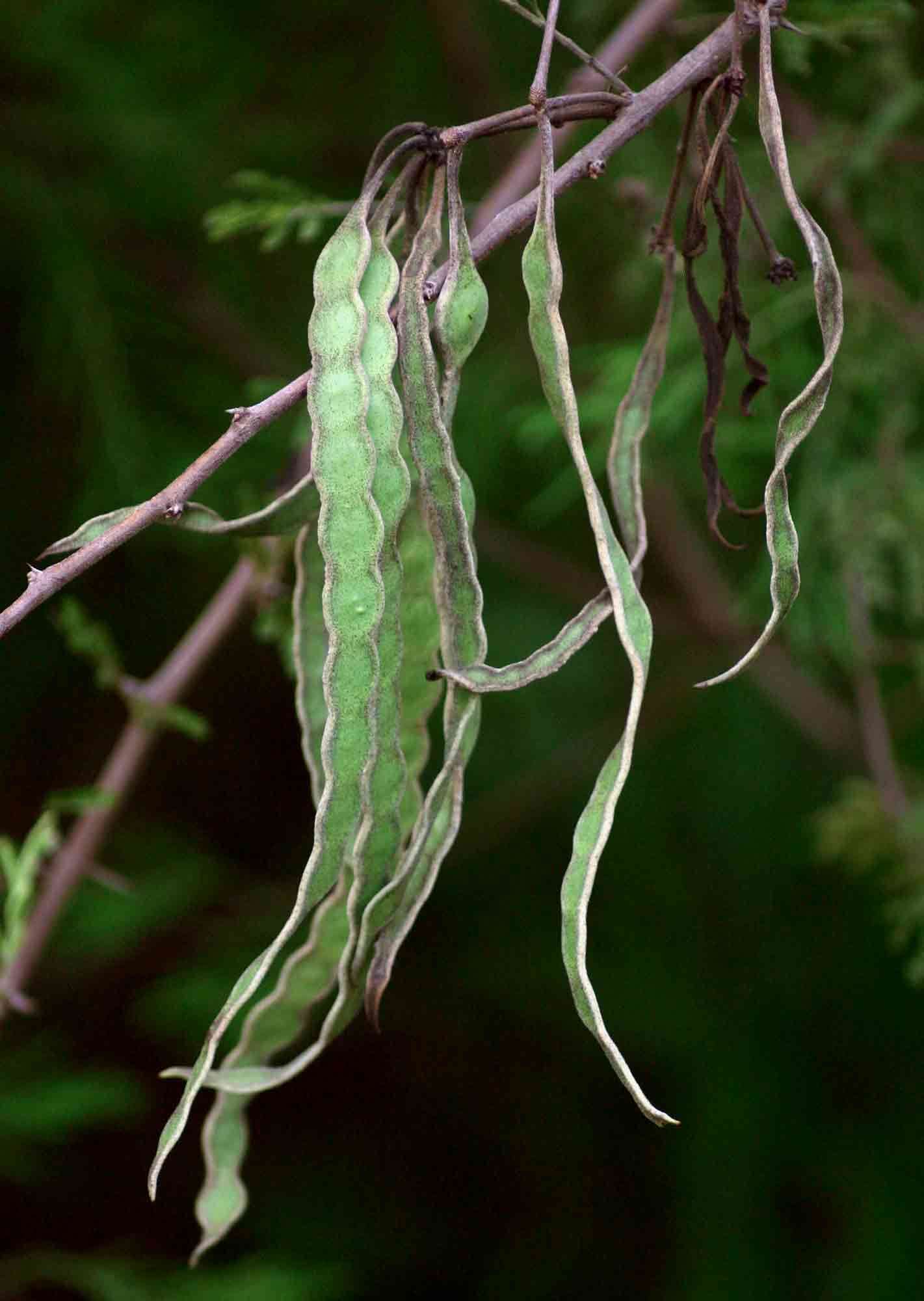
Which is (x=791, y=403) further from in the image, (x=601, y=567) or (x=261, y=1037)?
(x=261, y=1037)

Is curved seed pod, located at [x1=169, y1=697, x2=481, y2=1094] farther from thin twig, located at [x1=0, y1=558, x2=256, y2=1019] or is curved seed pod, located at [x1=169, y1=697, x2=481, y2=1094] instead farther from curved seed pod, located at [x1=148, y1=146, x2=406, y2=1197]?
thin twig, located at [x1=0, y1=558, x2=256, y2=1019]

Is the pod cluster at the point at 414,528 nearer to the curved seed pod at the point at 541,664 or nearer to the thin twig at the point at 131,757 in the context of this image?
the curved seed pod at the point at 541,664

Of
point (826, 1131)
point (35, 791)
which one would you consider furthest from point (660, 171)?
point (826, 1131)

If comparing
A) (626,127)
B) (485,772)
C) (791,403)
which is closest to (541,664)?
(791,403)

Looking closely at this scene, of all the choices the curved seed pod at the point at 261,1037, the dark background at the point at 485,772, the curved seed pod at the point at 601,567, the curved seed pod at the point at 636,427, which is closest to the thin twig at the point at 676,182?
the curved seed pod at the point at 636,427

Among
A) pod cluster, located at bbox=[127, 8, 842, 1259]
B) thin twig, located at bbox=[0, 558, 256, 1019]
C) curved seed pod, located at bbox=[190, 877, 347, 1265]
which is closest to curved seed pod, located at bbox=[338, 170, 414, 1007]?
pod cluster, located at bbox=[127, 8, 842, 1259]

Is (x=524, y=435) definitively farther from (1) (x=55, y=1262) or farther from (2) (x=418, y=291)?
(1) (x=55, y=1262)
